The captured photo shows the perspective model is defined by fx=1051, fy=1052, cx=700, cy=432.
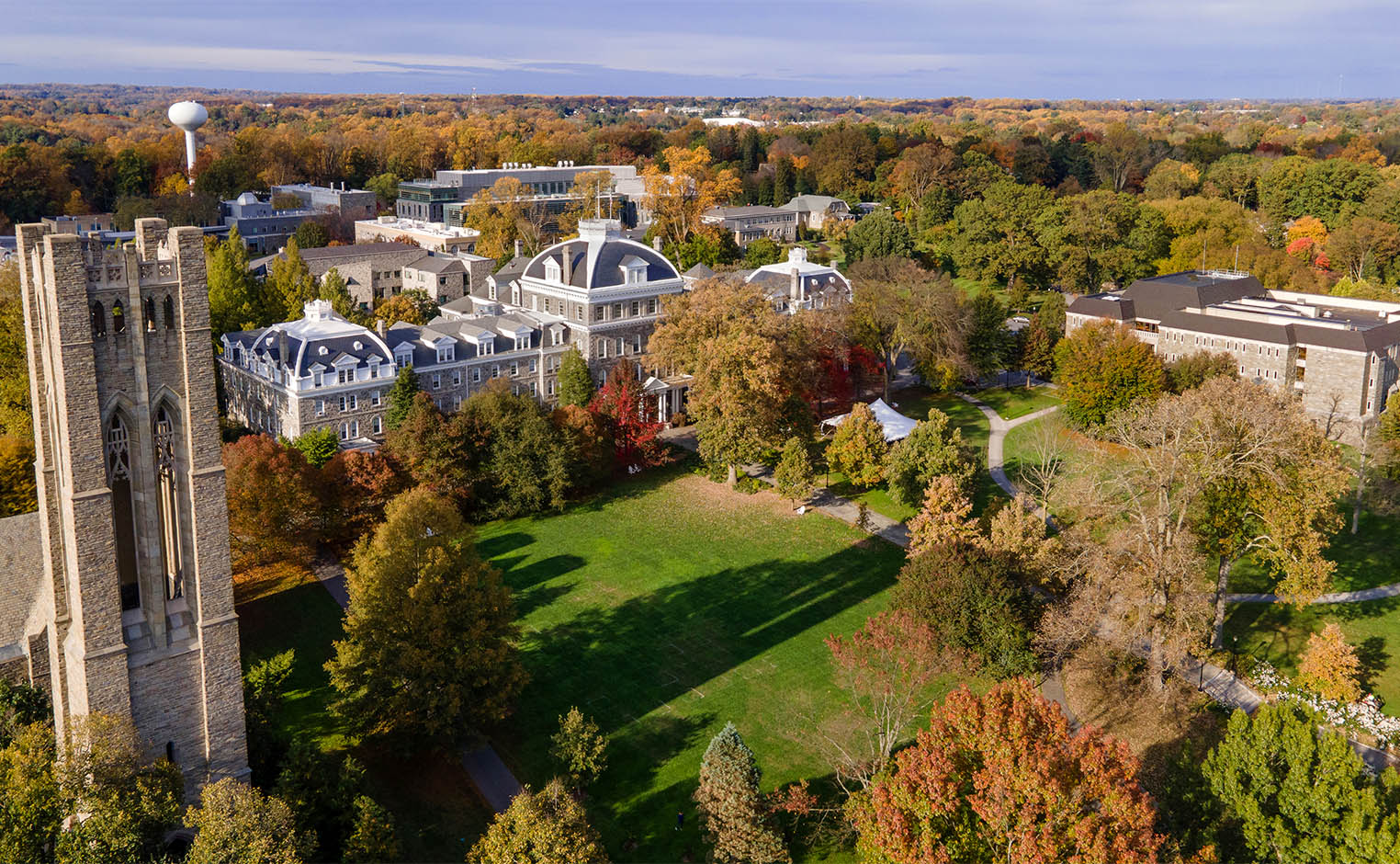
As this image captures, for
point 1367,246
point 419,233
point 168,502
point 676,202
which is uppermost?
point 676,202

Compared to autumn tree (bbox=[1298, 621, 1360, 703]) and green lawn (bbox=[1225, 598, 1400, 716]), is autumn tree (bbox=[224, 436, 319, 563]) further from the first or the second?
autumn tree (bbox=[1298, 621, 1360, 703])

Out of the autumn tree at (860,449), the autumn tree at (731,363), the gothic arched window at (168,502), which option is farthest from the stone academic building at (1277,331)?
the gothic arched window at (168,502)

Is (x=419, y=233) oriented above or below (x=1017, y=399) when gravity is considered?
above

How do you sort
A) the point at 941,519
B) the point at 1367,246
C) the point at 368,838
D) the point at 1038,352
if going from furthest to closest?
the point at 1367,246 → the point at 1038,352 → the point at 941,519 → the point at 368,838

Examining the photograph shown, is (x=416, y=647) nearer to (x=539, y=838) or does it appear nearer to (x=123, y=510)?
(x=123, y=510)

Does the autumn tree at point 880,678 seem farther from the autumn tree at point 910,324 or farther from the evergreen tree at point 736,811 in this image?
the autumn tree at point 910,324

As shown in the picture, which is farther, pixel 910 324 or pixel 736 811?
pixel 910 324

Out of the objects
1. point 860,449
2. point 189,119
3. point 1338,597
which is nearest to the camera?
point 1338,597

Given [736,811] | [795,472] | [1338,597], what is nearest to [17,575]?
[736,811]
